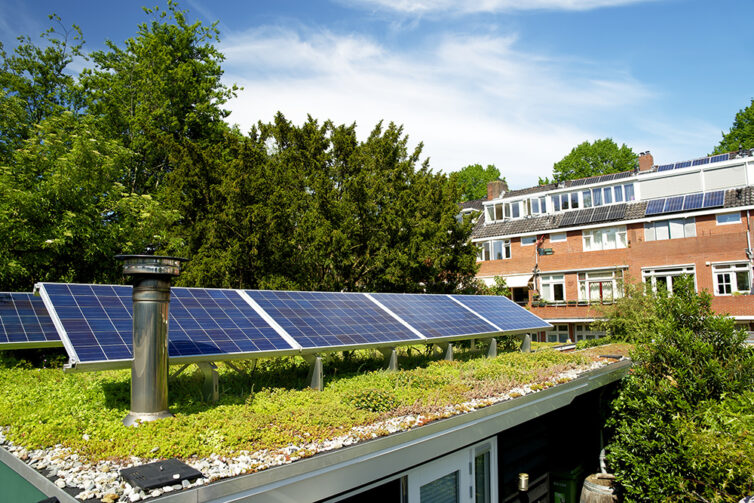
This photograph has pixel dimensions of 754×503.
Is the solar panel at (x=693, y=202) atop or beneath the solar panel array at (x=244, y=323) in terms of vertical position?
atop

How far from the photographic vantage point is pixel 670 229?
36.6 metres

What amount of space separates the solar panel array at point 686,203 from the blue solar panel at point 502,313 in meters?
24.4

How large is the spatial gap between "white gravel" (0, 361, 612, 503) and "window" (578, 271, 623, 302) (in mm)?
34737

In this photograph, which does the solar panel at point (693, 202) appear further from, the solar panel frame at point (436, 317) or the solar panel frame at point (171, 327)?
the solar panel frame at point (171, 327)

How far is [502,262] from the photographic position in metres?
44.5

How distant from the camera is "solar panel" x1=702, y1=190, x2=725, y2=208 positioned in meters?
34.6

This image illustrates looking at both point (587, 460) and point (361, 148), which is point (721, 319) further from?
point (361, 148)

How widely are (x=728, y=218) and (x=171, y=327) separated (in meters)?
38.1

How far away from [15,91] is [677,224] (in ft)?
149

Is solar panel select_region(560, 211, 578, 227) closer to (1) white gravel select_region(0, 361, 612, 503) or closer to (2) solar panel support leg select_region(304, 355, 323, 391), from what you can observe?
(2) solar panel support leg select_region(304, 355, 323, 391)

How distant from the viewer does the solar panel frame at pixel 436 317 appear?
12.8 meters

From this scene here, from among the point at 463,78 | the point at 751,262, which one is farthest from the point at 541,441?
the point at 751,262

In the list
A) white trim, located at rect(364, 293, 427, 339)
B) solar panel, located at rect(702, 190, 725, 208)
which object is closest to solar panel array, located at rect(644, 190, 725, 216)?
solar panel, located at rect(702, 190, 725, 208)

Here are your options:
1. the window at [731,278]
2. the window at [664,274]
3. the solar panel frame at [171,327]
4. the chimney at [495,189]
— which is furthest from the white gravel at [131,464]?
the chimney at [495,189]
